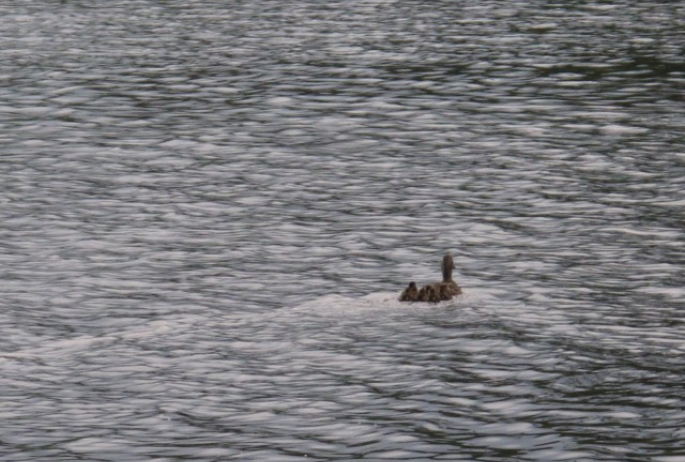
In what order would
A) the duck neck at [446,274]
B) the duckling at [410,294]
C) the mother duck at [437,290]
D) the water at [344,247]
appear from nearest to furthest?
1. the water at [344,247]
2. the mother duck at [437,290]
3. the duckling at [410,294]
4. the duck neck at [446,274]

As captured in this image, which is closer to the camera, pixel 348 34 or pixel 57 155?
pixel 57 155

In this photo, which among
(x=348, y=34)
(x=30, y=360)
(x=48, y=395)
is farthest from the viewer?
(x=348, y=34)

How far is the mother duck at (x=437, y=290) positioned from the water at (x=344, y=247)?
7.9 inches

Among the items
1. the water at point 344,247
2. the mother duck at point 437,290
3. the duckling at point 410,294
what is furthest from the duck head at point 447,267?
the duckling at point 410,294

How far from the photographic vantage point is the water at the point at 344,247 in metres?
19.1

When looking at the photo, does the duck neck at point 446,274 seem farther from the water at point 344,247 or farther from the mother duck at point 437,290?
the water at point 344,247

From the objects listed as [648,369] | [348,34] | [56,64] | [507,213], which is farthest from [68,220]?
[348,34]

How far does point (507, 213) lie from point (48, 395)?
12.1 meters

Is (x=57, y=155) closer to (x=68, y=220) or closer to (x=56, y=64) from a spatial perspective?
(x=68, y=220)

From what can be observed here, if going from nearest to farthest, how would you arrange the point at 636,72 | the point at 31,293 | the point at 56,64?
the point at 31,293 < the point at 636,72 < the point at 56,64

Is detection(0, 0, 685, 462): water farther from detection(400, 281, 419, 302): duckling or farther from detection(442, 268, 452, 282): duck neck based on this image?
detection(442, 268, 452, 282): duck neck

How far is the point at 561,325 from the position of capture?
22.6 m

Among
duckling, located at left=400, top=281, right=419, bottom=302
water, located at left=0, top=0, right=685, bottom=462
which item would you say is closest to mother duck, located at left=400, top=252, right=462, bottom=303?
duckling, located at left=400, top=281, right=419, bottom=302

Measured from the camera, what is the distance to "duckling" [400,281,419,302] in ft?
77.4
